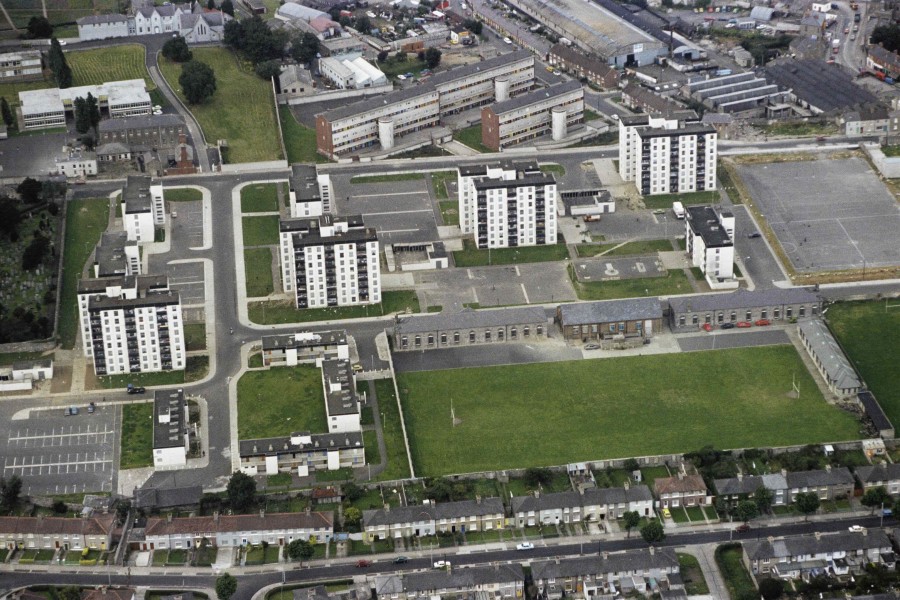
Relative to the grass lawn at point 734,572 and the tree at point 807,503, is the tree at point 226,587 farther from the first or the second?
the tree at point 807,503

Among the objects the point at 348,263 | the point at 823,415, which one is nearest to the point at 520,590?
the point at 823,415

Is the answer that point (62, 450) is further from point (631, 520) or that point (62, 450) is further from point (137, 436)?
point (631, 520)

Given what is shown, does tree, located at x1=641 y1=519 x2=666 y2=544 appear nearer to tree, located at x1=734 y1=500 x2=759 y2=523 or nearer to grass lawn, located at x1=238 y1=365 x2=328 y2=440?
tree, located at x1=734 y1=500 x2=759 y2=523

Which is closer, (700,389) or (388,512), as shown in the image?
(388,512)

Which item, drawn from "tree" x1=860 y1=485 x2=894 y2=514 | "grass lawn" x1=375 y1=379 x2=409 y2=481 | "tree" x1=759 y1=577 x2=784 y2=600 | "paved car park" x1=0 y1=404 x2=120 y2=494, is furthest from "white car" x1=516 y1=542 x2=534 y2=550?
"paved car park" x1=0 y1=404 x2=120 y2=494

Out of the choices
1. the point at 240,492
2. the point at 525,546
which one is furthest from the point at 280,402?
the point at 525,546

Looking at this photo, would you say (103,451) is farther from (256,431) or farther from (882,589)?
(882,589)

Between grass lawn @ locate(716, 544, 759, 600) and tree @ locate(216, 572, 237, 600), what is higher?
tree @ locate(216, 572, 237, 600)

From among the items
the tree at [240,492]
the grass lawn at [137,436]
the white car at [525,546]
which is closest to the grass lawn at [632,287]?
A: the white car at [525,546]
